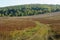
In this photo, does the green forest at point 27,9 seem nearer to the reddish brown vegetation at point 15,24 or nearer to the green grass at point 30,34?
the reddish brown vegetation at point 15,24

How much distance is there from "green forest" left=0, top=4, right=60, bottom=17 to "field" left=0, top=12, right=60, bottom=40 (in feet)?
0.98

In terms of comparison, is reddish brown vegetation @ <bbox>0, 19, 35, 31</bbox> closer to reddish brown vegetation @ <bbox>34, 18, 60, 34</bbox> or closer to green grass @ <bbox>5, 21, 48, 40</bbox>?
green grass @ <bbox>5, 21, 48, 40</bbox>

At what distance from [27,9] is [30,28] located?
1.22m

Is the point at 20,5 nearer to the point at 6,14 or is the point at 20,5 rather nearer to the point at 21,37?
the point at 6,14

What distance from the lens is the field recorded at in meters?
3.65

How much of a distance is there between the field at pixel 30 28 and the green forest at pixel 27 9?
0.30 metres

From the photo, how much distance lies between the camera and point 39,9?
16.7ft

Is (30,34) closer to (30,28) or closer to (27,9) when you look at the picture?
(30,28)

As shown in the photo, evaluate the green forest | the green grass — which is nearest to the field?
the green grass

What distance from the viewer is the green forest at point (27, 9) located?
15.3 ft

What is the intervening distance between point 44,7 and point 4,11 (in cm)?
123

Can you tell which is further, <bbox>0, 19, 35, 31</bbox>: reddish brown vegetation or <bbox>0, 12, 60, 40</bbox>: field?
<bbox>0, 19, 35, 31</bbox>: reddish brown vegetation

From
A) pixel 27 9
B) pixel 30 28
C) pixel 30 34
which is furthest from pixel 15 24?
pixel 27 9

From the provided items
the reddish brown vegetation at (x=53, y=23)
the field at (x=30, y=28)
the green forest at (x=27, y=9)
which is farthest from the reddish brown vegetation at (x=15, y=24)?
the green forest at (x=27, y=9)
